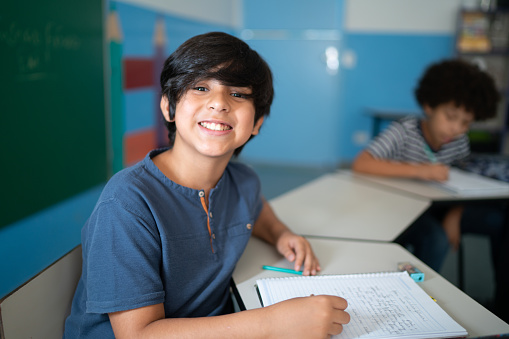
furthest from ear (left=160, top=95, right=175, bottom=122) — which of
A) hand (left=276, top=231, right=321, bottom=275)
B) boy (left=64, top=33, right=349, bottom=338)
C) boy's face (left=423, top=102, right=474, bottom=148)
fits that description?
boy's face (left=423, top=102, right=474, bottom=148)

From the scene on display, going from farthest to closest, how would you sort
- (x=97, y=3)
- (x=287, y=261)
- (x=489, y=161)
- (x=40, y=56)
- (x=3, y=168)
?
(x=97, y=3), (x=489, y=161), (x=40, y=56), (x=3, y=168), (x=287, y=261)

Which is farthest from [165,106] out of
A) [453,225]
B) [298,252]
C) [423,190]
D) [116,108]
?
[116,108]

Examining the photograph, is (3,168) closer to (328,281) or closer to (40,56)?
(40,56)

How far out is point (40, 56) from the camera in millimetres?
2184

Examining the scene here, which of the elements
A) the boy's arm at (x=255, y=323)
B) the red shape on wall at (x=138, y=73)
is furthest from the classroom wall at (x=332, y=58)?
the boy's arm at (x=255, y=323)

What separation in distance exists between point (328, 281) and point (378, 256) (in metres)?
0.24

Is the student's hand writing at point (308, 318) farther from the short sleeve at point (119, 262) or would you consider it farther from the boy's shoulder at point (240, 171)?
the boy's shoulder at point (240, 171)

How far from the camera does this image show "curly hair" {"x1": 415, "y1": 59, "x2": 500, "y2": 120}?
2016 mm

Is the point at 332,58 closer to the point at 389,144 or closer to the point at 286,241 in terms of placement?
the point at 389,144

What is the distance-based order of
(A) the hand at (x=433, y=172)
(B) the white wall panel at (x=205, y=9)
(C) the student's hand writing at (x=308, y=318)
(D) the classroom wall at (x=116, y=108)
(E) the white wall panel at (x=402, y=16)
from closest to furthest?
(C) the student's hand writing at (x=308, y=318) < (A) the hand at (x=433, y=172) < (D) the classroom wall at (x=116, y=108) < (B) the white wall panel at (x=205, y=9) < (E) the white wall panel at (x=402, y=16)

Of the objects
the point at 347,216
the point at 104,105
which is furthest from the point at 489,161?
the point at 104,105

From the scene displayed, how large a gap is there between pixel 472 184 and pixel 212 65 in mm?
1456

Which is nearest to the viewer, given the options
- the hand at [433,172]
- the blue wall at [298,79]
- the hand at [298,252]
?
the hand at [298,252]

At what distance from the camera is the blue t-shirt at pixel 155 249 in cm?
79
